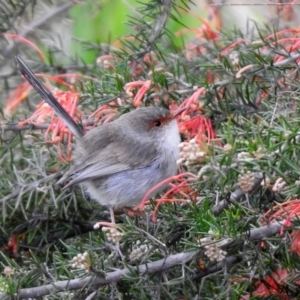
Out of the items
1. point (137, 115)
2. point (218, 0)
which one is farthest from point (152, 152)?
point (218, 0)

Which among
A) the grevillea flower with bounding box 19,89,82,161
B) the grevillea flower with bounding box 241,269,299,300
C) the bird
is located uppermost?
the grevillea flower with bounding box 19,89,82,161

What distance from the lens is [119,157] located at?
12.2 ft

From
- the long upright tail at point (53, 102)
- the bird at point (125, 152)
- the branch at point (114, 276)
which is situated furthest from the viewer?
the bird at point (125, 152)

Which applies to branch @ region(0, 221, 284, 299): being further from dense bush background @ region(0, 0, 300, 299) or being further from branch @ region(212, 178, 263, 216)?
branch @ region(212, 178, 263, 216)

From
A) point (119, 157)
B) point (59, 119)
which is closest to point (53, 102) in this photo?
point (59, 119)

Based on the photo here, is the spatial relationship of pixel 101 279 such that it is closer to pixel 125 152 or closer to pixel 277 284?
pixel 277 284

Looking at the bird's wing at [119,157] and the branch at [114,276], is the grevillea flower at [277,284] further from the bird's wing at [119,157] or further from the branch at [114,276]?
the bird's wing at [119,157]

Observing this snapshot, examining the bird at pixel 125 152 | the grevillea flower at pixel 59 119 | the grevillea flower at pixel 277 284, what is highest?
the grevillea flower at pixel 59 119

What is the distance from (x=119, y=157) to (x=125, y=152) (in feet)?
0.18

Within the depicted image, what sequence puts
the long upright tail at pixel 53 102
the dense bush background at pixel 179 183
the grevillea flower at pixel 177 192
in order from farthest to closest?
the long upright tail at pixel 53 102
the grevillea flower at pixel 177 192
the dense bush background at pixel 179 183

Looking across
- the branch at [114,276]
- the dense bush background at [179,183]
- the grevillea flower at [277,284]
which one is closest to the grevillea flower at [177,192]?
the dense bush background at [179,183]

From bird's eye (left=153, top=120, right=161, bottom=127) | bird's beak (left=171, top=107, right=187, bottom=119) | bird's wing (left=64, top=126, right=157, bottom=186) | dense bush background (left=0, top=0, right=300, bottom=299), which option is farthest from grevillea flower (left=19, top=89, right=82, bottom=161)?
bird's beak (left=171, top=107, right=187, bottom=119)

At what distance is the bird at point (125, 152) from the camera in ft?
11.5

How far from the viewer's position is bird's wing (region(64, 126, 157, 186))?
A: 3.60 meters
